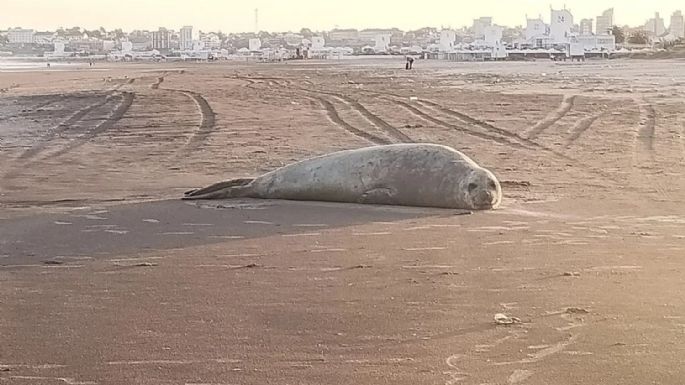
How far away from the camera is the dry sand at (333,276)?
12.6 ft

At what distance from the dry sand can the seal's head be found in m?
0.20

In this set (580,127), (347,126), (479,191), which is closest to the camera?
(479,191)

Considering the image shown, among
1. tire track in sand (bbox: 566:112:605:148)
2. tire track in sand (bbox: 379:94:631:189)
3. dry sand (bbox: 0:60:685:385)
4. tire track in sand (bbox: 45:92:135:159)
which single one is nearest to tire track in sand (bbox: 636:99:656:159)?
Answer: dry sand (bbox: 0:60:685:385)

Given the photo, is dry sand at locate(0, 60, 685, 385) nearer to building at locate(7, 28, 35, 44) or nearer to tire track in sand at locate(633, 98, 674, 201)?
tire track in sand at locate(633, 98, 674, 201)

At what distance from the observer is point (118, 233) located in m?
6.95

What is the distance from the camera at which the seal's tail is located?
341 inches

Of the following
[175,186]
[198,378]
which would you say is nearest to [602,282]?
[198,378]

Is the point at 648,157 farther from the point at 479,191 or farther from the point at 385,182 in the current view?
the point at 385,182

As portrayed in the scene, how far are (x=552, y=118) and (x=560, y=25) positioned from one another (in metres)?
123

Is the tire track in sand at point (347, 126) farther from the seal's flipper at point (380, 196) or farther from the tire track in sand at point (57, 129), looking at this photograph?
the seal's flipper at point (380, 196)

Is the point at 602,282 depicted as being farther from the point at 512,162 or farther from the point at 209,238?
the point at 512,162

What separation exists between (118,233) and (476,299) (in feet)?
10.5

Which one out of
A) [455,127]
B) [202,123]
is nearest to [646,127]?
[455,127]

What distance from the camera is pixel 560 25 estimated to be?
440 feet
